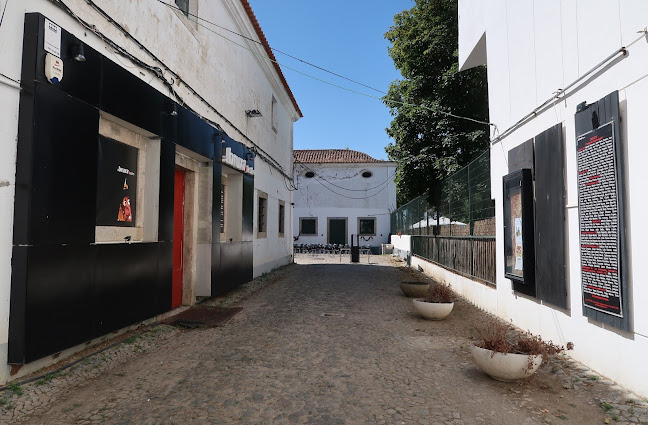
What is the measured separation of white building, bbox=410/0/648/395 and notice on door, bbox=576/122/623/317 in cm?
1

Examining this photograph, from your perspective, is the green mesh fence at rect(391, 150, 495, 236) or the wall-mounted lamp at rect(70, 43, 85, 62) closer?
the wall-mounted lamp at rect(70, 43, 85, 62)

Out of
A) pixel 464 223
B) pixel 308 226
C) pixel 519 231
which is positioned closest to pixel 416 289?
pixel 464 223

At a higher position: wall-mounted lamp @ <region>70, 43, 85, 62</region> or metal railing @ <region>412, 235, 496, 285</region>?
wall-mounted lamp @ <region>70, 43, 85, 62</region>

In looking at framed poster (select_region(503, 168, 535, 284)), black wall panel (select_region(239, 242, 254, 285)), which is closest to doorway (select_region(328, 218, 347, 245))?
black wall panel (select_region(239, 242, 254, 285))

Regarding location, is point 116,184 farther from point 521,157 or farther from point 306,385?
point 521,157

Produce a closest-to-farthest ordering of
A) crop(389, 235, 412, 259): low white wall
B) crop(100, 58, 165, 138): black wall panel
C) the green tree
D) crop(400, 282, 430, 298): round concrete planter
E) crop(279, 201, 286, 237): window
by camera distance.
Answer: crop(100, 58, 165, 138): black wall panel < crop(400, 282, 430, 298): round concrete planter < the green tree < crop(279, 201, 286, 237): window < crop(389, 235, 412, 259): low white wall

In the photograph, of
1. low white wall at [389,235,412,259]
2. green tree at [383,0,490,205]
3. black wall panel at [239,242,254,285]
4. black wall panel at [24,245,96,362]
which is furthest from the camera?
low white wall at [389,235,412,259]

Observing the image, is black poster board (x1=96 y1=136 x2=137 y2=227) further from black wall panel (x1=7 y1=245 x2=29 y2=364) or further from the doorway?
the doorway

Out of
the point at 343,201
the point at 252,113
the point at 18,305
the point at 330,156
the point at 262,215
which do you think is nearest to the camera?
the point at 18,305

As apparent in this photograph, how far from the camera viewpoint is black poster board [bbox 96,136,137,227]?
5125 millimetres

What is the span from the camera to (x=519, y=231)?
238 inches

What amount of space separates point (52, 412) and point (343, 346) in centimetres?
314

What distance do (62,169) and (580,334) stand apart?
570cm

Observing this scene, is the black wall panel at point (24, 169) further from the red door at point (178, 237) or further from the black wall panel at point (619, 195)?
the black wall panel at point (619, 195)
